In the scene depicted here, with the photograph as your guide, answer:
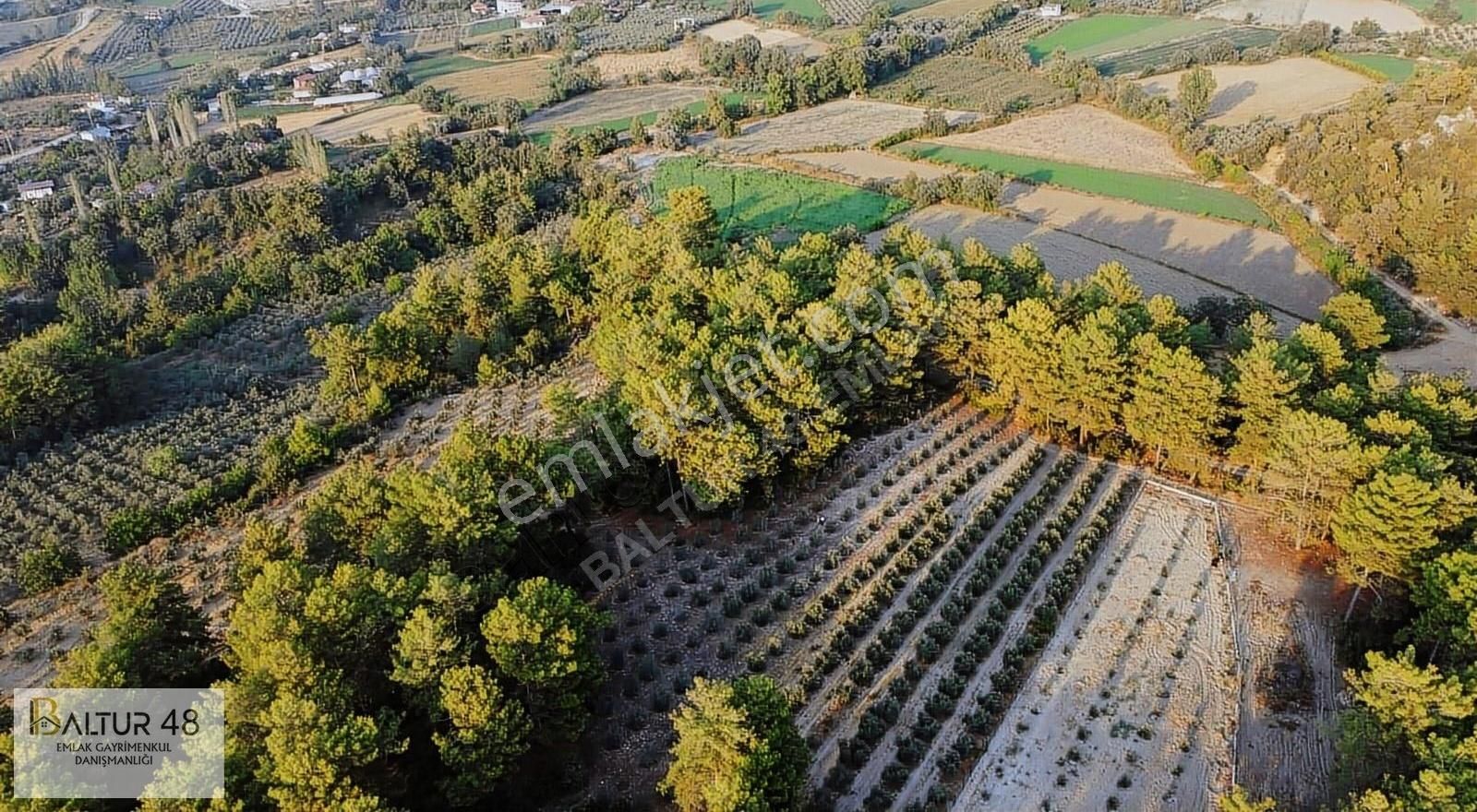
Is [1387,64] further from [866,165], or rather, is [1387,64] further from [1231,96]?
[866,165]

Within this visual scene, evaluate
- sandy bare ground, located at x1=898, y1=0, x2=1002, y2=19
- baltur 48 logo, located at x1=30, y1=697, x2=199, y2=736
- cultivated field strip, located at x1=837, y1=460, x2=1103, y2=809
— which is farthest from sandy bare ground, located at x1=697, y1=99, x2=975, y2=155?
baltur 48 logo, located at x1=30, y1=697, x2=199, y2=736

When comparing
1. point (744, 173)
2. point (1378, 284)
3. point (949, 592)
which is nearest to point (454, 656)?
point (949, 592)

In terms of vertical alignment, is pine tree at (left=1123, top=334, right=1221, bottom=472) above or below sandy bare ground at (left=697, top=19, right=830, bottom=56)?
below

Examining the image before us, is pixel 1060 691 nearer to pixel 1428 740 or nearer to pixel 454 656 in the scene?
pixel 1428 740

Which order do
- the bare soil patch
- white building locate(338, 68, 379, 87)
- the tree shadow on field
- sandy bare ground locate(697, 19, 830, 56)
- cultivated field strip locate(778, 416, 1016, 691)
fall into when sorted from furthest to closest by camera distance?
sandy bare ground locate(697, 19, 830, 56) < white building locate(338, 68, 379, 87) < the tree shadow on field < cultivated field strip locate(778, 416, 1016, 691) < the bare soil patch

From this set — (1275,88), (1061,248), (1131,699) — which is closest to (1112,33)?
(1275,88)

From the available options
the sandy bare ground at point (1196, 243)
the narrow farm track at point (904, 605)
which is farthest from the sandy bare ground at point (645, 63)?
the narrow farm track at point (904, 605)

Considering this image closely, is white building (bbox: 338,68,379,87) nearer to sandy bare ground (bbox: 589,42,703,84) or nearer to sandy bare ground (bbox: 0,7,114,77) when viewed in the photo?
sandy bare ground (bbox: 589,42,703,84)
